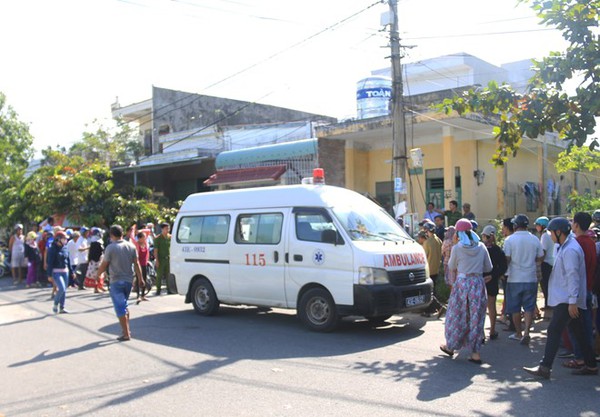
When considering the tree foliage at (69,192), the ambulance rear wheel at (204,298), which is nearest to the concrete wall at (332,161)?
the tree foliage at (69,192)

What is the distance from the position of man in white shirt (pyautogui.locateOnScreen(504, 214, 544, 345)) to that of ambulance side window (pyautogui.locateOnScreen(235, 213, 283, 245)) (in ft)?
11.9

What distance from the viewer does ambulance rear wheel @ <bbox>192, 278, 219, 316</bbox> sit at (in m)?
10.3

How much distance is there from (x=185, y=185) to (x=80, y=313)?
16.5 metres

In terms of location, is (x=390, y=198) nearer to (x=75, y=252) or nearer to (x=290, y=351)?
(x=75, y=252)

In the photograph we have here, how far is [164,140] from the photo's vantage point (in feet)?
90.6

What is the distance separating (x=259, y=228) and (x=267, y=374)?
145 inches

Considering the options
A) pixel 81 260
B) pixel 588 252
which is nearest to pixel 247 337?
pixel 588 252

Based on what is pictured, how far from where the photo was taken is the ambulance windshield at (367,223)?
8609 mm

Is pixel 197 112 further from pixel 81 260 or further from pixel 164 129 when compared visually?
pixel 81 260

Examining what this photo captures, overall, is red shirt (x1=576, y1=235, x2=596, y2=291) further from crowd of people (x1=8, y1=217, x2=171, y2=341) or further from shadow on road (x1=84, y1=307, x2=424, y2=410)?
crowd of people (x1=8, y1=217, x2=171, y2=341)

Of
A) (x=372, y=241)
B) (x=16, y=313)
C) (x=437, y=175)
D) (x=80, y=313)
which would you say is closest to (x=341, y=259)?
(x=372, y=241)

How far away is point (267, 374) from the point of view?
627 centimetres

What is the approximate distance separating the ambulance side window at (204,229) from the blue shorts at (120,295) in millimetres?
2080

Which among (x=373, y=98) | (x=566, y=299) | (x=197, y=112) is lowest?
(x=566, y=299)
